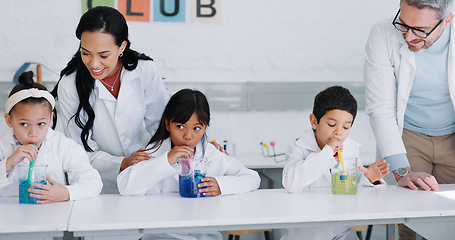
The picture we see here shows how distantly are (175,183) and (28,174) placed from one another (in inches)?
23.5

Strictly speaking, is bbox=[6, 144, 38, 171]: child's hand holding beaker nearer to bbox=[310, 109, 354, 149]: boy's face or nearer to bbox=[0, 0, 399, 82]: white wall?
bbox=[310, 109, 354, 149]: boy's face

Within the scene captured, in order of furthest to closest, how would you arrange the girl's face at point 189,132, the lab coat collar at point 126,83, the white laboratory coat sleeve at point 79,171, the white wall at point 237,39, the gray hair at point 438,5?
the white wall at point 237,39
the lab coat collar at point 126,83
the girl's face at point 189,132
the gray hair at point 438,5
the white laboratory coat sleeve at point 79,171

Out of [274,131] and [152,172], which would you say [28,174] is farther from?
[274,131]

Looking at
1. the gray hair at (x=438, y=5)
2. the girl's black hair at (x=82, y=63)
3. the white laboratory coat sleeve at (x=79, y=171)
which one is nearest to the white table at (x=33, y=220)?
the white laboratory coat sleeve at (x=79, y=171)

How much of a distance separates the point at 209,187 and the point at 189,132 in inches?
10.6

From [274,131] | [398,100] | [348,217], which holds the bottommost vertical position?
[274,131]

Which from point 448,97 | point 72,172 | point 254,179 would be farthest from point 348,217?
point 72,172

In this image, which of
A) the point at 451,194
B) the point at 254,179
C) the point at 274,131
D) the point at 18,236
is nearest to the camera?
the point at 18,236

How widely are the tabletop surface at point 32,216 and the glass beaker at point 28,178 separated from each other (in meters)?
0.03

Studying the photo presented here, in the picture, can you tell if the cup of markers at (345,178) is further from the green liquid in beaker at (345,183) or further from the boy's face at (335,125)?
the boy's face at (335,125)

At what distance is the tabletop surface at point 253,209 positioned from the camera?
1722 mm

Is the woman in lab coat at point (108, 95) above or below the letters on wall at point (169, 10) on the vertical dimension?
below

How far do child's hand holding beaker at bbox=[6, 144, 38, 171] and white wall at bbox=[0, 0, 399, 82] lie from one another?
2.06 m

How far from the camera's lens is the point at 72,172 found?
85.0 inches
